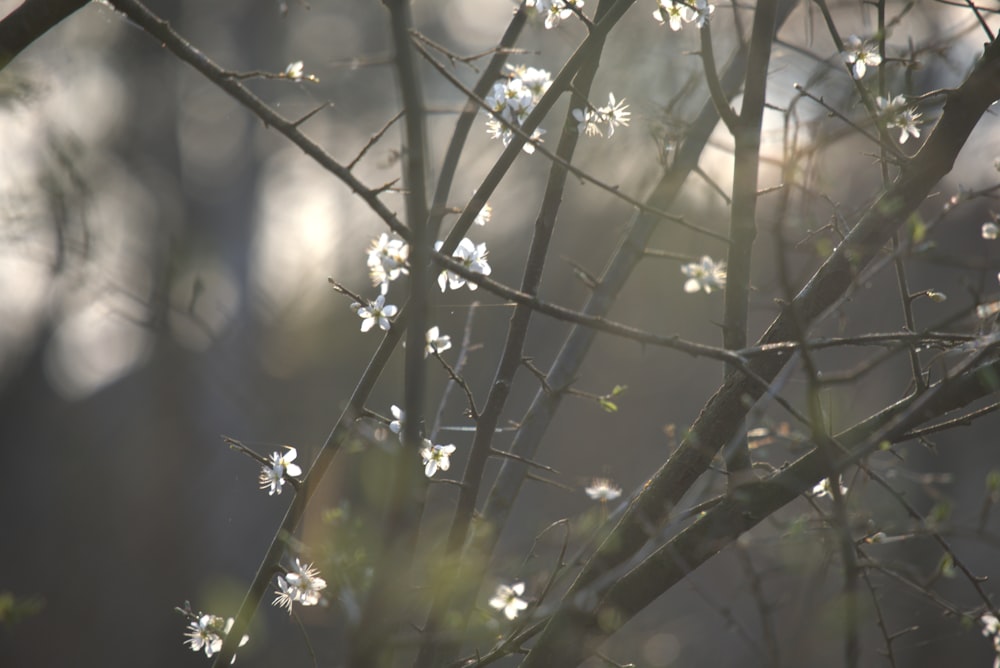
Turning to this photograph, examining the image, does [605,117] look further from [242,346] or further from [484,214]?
[242,346]

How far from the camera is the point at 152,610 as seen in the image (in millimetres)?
6227

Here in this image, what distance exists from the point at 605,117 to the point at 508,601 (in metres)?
1.06

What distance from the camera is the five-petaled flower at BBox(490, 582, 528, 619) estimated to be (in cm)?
166

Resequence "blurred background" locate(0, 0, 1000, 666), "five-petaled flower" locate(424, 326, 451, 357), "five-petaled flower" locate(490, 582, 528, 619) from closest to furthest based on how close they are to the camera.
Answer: "five-petaled flower" locate(424, 326, 451, 357) → "five-petaled flower" locate(490, 582, 528, 619) → "blurred background" locate(0, 0, 1000, 666)

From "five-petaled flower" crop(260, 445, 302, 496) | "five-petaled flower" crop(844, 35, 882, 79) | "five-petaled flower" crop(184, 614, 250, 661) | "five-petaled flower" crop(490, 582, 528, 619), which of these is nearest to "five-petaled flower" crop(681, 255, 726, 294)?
"five-petaled flower" crop(844, 35, 882, 79)

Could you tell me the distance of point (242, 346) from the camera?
6.82 metres

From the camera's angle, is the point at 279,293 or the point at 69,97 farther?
the point at 279,293

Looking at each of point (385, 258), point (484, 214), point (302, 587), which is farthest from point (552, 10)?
point (302, 587)

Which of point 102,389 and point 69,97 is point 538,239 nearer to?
point 69,97

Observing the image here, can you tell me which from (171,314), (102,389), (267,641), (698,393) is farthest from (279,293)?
(698,393)

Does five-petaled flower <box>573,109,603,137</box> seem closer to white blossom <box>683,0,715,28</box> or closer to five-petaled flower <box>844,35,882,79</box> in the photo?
white blossom <box>683,0,715,28</box>

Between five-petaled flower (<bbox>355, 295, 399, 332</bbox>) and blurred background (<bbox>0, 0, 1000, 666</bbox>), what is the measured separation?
1.98m

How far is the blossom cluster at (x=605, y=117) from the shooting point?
59.8 inches

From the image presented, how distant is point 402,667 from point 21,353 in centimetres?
590
